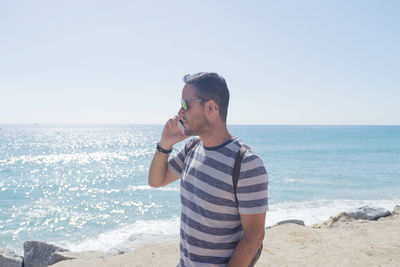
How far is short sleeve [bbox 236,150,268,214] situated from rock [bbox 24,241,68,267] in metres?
8.10

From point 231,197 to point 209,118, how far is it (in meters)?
0.56

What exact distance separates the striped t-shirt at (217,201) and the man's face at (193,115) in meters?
0.14

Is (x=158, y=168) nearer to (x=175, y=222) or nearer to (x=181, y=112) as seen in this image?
(x=181, y=112)

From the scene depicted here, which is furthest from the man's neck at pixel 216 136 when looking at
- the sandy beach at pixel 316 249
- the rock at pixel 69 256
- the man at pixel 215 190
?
the rock at pixel 69 256

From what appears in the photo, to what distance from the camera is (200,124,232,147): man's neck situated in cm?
221

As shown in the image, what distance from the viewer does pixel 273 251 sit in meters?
7.01

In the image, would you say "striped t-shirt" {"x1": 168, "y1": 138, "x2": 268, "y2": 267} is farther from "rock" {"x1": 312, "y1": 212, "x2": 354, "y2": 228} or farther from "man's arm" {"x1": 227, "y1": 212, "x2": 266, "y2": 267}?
"rock" {"x1": 312, "y1": 212, "x2": 354, "y2": 228}

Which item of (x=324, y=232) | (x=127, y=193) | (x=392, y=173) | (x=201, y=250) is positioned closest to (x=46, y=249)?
(x=324, y=232)

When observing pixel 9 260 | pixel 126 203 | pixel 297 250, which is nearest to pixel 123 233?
pixel 126 203

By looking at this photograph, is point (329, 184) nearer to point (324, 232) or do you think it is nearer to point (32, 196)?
point (324, 232)

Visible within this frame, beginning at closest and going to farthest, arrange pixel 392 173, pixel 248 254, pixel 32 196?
1. pixel 248 254
2. pixel 32 196
3. pixel 392 173

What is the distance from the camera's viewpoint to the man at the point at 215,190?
1.94m

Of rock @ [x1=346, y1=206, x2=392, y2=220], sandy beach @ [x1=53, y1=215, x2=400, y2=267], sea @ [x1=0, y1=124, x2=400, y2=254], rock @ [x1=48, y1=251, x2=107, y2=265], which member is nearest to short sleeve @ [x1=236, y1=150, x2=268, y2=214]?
sandy beach @ [x1=53, y1=215, x2=400, y2=267]

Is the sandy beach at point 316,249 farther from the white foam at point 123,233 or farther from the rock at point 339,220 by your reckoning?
the white foam at point 123,233
